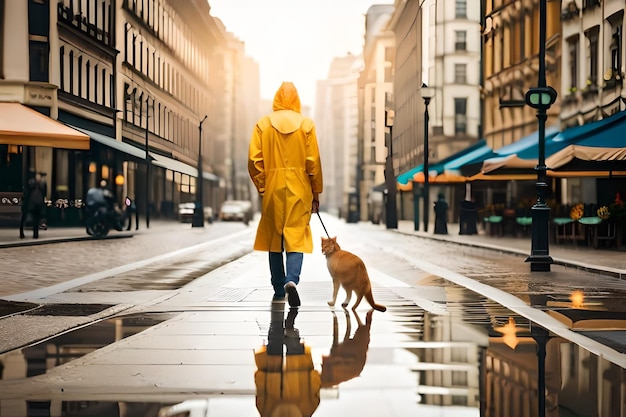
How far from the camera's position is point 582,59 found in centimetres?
3100

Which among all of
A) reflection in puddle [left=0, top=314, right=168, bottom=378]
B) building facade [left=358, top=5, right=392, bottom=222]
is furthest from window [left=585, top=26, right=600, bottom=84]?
building facade [left=358, top=5, right=392, bottom=222]

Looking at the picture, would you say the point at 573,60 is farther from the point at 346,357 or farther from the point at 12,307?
the point at 346,357

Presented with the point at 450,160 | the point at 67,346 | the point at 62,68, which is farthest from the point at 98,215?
the point at 67,346

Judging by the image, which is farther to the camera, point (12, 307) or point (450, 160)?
point (450, 160)

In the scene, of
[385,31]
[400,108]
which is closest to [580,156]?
[400,108]

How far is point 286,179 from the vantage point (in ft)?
30.6

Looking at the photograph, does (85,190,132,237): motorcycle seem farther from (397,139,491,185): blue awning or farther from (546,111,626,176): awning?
(397,139,491,185): blue awning

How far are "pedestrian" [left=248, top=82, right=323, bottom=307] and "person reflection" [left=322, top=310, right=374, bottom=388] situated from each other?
191cm

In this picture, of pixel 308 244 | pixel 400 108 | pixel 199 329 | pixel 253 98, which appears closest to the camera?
pixel 199 329

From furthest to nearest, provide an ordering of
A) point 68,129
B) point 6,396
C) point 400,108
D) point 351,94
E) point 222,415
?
point 351,94, point 400,108, point 68,129, point 6,396, point 222,415

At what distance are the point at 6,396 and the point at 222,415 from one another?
4.14ft

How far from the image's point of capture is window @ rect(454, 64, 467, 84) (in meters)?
56.2

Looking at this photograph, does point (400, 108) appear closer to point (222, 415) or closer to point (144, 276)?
point (144, 276)

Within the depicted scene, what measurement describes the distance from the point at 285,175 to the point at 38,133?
2061 centimetres
